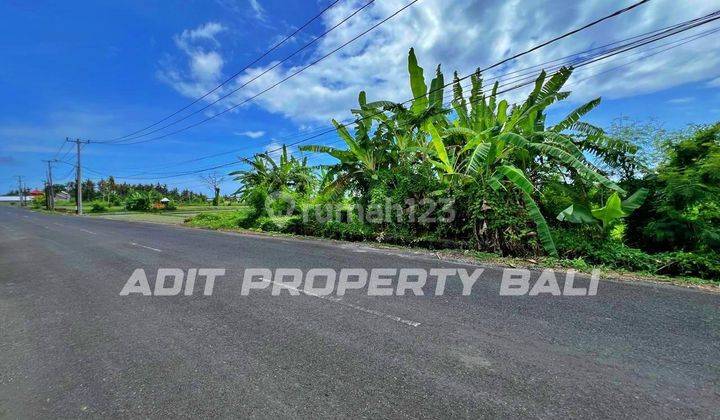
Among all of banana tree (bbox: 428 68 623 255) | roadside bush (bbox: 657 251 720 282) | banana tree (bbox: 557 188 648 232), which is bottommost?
roadside bush (bbox: 657 251 720 282)

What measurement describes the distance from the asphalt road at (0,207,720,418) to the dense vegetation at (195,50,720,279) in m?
2.14

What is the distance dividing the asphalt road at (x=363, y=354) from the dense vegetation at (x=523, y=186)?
214cm

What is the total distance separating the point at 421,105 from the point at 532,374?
9.62 metres

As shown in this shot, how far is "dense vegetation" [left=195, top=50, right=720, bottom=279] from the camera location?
702 cm

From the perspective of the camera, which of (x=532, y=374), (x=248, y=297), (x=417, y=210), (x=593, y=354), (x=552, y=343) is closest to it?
(x=532, y=374)

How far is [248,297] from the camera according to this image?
5.35m

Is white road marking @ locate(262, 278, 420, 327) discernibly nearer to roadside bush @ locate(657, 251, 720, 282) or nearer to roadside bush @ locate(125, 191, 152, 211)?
roadside bush @ locate(657, 251, 720, 282)

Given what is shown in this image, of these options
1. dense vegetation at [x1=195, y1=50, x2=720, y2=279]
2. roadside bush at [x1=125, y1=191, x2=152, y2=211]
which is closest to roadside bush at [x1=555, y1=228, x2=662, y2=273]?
dense vegetation at [x1=195, y1=50, x2=720, y2=279]

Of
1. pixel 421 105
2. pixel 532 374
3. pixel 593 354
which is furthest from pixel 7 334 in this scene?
pixel 421 105

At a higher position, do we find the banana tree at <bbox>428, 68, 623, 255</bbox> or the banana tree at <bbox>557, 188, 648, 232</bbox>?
the banana tree at <bbox>428, 68, 623, 255</bbox>

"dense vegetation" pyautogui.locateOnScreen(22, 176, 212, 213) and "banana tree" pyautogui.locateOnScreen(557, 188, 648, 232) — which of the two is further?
"dense vegetation" pyautogui.locateOnScreen(22, 176, 212, 213)

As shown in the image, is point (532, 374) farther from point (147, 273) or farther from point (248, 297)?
point (147, 273)

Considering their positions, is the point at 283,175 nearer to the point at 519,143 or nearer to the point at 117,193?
the point at 519,143

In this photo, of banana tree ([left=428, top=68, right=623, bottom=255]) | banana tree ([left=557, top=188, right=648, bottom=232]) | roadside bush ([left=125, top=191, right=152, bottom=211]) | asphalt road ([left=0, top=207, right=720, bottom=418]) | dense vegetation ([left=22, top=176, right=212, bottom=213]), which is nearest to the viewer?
asphalt road ([left=0, top=207, right=720, bottom=418])
